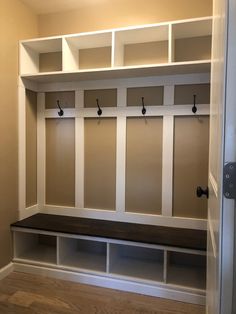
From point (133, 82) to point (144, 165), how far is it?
2.50ft

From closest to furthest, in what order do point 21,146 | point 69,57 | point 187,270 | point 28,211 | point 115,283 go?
point 115,283 → point 187,270 → point 69,57 → point 21,146 → point 28,211

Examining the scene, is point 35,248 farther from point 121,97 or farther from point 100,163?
point 121,97

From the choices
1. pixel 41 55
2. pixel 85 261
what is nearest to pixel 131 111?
pixel 41 55

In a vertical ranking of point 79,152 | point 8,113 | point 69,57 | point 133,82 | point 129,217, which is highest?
point 69,57

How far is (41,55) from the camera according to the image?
2.75 meters

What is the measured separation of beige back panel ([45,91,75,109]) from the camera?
2662 mm

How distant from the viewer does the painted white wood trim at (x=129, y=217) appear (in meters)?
2.34

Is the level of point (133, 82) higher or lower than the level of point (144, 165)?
higher

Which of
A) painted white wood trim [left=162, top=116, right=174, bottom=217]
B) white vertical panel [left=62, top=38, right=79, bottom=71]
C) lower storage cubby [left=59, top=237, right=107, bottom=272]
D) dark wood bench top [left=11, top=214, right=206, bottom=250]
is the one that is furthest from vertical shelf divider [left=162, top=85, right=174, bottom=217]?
white vertical panel [left=62, top=38, right=79, bottom=71]

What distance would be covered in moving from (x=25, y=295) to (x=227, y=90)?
213 cm

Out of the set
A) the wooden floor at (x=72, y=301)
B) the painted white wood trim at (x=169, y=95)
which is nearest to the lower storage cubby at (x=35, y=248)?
the wooden floor at (x=72, y=301)

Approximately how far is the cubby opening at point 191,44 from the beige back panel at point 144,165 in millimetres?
581

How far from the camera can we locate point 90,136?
8.63 feet

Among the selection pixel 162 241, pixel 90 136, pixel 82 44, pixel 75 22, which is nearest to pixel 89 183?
pixel 90 136
